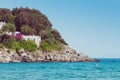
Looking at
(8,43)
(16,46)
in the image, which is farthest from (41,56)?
(8,43)

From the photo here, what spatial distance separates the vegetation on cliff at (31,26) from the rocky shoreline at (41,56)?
2763 millimetres

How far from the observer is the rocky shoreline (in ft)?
381

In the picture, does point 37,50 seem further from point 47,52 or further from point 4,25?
point 4,25

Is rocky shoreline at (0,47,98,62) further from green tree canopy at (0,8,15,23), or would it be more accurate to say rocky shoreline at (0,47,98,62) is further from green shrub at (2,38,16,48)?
green tree canopy at (0,8,15,23)

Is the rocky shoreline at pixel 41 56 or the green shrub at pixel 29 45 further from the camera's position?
the green shrub at pixel 29 45

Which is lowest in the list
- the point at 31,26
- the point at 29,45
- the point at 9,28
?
the point at 29,45

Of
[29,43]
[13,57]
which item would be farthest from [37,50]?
[13,57]

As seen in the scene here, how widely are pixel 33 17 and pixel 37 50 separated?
1533cm

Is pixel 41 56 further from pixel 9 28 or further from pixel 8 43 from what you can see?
pixel 9 28

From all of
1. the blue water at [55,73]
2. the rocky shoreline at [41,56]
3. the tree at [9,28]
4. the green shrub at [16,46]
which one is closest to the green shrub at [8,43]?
the green shrub at [16,46]

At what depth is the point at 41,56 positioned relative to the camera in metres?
125

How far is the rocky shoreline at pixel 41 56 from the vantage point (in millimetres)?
116000

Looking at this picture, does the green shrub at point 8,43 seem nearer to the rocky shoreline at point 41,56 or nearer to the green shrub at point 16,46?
the green shrub at point 16,46

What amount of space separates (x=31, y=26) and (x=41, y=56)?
16.0 m
